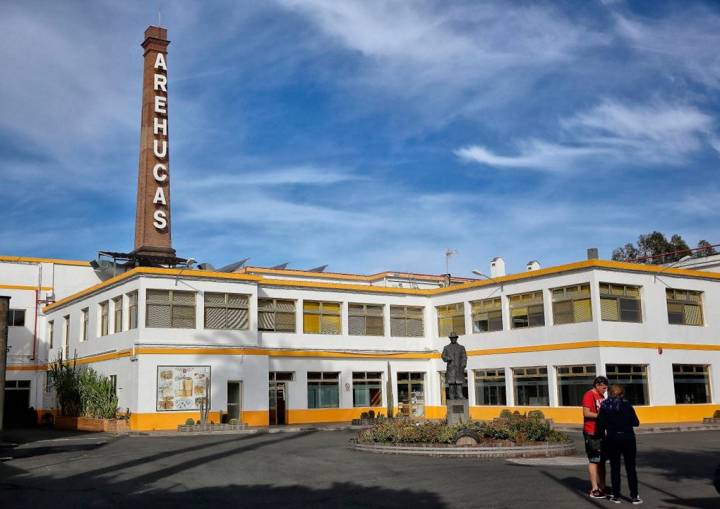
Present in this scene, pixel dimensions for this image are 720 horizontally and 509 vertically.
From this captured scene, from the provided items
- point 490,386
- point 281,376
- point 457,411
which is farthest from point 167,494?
point 490,386

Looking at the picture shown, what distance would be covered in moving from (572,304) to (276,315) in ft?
48.9

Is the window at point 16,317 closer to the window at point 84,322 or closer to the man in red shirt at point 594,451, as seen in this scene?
the window at point 84,322

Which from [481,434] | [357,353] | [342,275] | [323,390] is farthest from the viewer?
[342,275]

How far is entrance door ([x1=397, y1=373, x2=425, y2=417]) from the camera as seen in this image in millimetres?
42656

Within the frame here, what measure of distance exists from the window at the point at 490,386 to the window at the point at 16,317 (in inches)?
1062

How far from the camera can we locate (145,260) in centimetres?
4288

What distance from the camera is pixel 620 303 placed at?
35094 millimetres

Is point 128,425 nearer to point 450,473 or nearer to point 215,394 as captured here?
point 215,394

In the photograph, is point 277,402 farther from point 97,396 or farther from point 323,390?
point 97,396

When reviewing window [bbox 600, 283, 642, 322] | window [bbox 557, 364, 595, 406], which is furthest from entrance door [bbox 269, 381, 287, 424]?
window [bbox 600, 283, 642, 322]

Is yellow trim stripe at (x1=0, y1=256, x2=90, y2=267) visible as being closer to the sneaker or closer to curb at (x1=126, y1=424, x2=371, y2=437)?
curb at (x1=126, y1=424, x2=371, y2=437)

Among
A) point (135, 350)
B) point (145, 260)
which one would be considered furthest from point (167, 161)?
point (135, 350)

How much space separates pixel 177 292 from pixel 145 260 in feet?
28.6

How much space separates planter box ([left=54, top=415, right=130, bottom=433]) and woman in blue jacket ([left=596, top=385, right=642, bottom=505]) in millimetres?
24540
